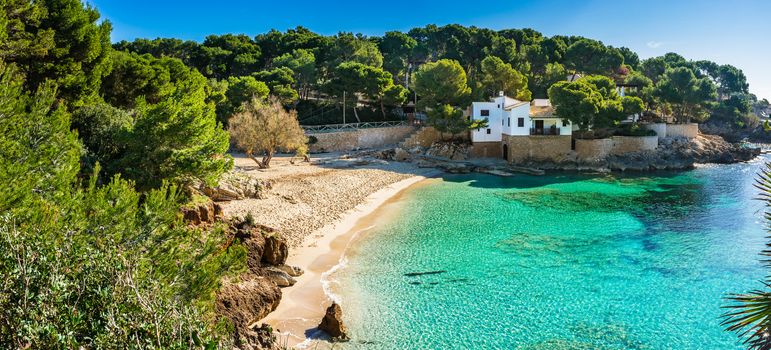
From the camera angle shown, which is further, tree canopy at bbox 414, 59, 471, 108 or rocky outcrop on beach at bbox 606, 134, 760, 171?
tree canopy at bbox 414, 59, 471, 108

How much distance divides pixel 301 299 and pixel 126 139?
10361 mm

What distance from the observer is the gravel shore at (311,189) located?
2469cm

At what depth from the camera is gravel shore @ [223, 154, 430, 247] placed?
24686 mm

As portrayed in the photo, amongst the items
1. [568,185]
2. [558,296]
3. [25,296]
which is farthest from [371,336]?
[568,185]

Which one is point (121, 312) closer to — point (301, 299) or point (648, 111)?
point (301, 299)

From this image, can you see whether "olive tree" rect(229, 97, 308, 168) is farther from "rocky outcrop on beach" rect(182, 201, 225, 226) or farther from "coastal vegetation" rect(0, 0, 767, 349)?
"rocky outcrop on beach" rect(182, 201, 225, 226)

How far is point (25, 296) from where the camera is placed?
20.8ft

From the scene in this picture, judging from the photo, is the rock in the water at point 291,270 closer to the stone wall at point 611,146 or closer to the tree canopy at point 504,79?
the stone wall at point 611,146

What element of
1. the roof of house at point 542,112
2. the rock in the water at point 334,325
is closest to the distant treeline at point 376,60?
the roof of house at point 542,112

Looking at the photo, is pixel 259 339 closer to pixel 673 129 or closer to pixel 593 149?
pixel 593 149

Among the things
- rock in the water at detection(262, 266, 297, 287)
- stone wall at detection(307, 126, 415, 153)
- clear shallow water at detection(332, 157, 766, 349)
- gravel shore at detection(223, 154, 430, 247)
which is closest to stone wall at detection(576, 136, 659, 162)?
clear shallow water at detection(332, 157, 766, 349)

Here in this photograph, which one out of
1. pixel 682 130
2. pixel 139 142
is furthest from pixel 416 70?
pixel 139 142

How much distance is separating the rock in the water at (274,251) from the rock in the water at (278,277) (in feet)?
2.31

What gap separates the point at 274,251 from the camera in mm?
18734
